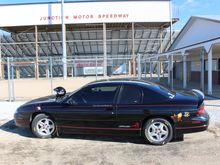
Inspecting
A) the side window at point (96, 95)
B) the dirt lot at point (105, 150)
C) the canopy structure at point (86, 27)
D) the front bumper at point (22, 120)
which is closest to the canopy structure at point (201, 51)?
the canopy structure at point (86, 27)

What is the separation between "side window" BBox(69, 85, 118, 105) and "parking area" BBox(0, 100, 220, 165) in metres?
0.89

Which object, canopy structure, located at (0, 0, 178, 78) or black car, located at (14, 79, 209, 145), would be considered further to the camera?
canopy structure, located at (0, 0, 178, 78)

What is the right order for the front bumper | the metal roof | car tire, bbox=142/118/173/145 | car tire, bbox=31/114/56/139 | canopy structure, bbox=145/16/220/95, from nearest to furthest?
1. car tire, bbox=142/118/173/145
2. car tire, bbox=31/114/56/139
3. the front bumper
4. canopy structure, bbox=145/16/220/95
5. the metal roof

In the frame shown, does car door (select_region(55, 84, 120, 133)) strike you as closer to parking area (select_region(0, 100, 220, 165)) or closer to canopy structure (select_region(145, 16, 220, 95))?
parking area (select_region(0, 100, 220, 165))

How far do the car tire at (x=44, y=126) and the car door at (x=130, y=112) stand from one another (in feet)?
5.32

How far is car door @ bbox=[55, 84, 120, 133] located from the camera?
6552 mm

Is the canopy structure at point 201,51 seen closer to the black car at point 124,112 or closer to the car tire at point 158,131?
the black car at point 124,112

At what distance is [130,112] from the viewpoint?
6426mm

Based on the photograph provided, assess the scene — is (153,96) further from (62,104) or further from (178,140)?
(62,104)

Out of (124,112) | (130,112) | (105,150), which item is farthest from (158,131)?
(105,150)

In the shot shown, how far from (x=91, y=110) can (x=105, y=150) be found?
1.00m

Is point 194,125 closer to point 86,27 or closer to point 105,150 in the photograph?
point 105,150

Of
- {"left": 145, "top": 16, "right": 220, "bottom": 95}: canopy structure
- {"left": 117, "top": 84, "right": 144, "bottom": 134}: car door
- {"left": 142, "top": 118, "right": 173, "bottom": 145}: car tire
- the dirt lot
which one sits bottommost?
the dirt lot

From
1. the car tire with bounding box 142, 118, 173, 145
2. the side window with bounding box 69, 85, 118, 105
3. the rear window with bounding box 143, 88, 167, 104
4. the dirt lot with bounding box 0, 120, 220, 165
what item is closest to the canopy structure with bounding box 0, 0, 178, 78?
the side window with bounding box 69, 85, 118, 105
